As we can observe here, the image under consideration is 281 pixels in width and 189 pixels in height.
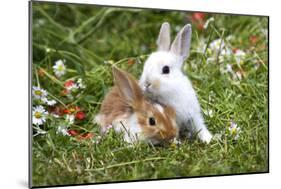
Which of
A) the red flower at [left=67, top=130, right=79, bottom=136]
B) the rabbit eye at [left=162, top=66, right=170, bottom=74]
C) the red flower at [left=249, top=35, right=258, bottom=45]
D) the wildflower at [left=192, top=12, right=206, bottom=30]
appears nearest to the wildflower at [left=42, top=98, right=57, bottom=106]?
the red flower at [left=67, top=130, right=79, bottom=136]

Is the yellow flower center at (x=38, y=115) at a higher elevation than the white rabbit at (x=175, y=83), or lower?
lower

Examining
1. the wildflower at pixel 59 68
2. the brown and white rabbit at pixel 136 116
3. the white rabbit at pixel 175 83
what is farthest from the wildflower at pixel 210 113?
the wildflower at pixel 59 68

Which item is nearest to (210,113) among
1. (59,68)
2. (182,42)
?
(182,42)

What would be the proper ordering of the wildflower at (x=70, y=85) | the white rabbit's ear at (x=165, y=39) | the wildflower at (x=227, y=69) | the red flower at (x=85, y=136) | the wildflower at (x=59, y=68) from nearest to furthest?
1. the red flower at (x=85, y=136)
2. the white rabbit's ear at (x=165, y=39)
3. the wildflower at (x=70, y=85)
4. the wildflower at (x=59, y=68)
5. the wildflower at (x=227, y=69)

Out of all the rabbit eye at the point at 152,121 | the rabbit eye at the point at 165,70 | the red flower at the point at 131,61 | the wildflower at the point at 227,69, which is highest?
the red flower at the point at 131,61

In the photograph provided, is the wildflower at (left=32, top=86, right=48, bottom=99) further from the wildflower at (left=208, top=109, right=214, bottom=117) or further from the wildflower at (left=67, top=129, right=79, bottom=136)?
the wildflower at (left=208, top=109, right=214, bottom=117)

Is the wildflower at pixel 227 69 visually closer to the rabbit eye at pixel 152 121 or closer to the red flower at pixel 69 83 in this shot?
the rabbit eye at pixel 152 121
